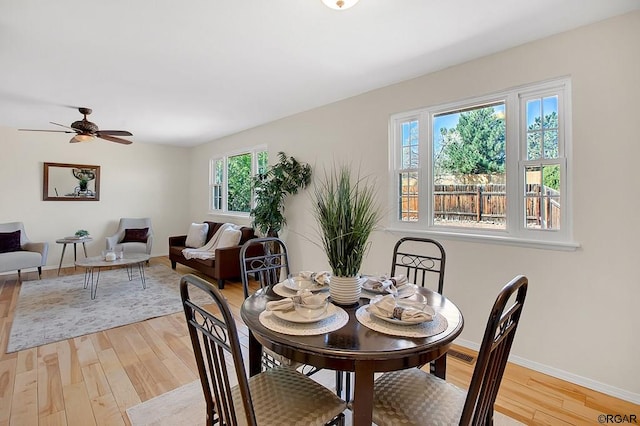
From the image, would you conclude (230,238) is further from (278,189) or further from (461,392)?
(461,392)

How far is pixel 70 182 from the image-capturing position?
5711 millimetres

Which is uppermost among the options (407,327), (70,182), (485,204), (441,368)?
(70,182)

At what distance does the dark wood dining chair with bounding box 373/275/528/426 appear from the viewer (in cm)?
93

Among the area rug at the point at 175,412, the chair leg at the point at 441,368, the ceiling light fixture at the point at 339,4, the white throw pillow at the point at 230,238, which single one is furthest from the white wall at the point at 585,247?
the white throw pillow at the point at 230,238

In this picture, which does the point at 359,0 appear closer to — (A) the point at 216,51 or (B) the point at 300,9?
(B) the point at 300,9

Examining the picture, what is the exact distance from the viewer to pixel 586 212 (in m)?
2.12

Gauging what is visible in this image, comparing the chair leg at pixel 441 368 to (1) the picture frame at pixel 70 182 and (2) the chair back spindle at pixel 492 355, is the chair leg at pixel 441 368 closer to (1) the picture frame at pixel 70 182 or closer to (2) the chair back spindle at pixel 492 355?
Answer: (2) the chair back spindle at pixel 492 355

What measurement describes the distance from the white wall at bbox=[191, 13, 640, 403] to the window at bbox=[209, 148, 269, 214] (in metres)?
3.25

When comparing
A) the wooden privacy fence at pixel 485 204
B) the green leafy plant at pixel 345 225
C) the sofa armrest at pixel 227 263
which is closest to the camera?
the green leafy plant at pixel 345 225

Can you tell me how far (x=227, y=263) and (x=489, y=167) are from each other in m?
3.44

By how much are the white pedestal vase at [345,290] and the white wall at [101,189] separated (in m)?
6.32

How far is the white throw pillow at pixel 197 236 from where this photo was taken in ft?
18.1

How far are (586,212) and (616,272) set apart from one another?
0.42 meters

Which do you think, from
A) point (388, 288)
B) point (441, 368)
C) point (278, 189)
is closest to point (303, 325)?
point (388, 288)
